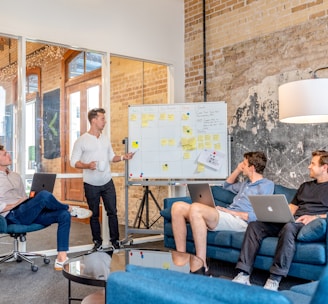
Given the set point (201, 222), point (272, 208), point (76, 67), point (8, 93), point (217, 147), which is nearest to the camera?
point (272, 208)

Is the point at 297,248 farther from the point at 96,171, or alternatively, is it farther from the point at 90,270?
the point at 96,171

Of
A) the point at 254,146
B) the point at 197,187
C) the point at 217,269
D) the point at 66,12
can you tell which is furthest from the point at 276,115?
the point at 66,12

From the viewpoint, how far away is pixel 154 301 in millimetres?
1148

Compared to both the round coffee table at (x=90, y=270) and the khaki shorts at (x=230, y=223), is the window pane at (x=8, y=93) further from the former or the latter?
the khaki shorts at (x=230, y=223)

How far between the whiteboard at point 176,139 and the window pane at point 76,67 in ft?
2.81

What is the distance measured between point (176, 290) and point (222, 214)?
2.79 m

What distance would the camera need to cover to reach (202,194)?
3.99m

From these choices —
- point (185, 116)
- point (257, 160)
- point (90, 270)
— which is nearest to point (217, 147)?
point (185, 116)

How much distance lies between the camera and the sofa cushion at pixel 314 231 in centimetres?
305

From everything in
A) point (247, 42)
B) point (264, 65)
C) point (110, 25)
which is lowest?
point (264, 65)

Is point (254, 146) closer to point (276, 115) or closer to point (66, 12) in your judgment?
point (276, 115)

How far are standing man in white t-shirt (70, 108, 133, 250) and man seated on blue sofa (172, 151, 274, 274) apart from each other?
125cm

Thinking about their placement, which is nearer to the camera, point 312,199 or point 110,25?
point 312,199

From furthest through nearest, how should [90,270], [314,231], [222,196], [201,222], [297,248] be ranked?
1. [222,196]
2. [201,222]
3. [297,248]
4. [314,231]
5. [90,270]
